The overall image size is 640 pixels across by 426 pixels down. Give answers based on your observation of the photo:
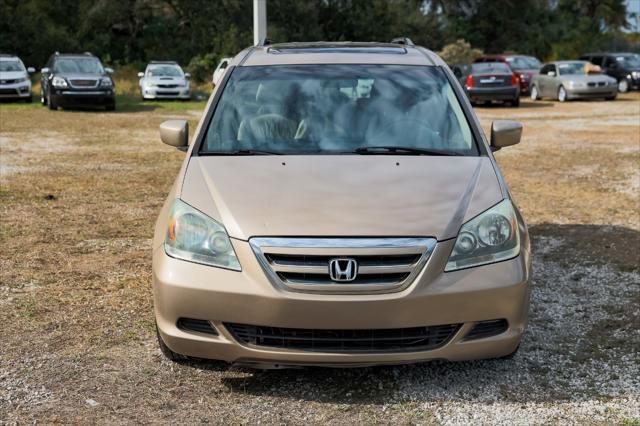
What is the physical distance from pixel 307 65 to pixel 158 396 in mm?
2347

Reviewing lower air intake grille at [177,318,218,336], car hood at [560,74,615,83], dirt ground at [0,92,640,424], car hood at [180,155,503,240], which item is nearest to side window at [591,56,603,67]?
car hood at [560,74,615,83]

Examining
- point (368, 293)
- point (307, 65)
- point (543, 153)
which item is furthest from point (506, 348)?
point (543, 153)

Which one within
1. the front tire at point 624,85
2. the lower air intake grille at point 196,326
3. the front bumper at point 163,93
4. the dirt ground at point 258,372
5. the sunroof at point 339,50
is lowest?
the front bumper at point 163,93

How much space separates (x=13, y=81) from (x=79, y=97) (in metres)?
4.41

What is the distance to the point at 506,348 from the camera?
4086 mm

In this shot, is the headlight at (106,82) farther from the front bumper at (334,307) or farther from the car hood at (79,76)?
the front bumper at (334,307)

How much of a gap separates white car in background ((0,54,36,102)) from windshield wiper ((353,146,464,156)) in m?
25.4

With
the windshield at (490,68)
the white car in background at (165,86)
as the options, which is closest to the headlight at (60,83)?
the white car in background at (165,86)

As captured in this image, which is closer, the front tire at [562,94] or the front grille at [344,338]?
the front grille at [344,338]

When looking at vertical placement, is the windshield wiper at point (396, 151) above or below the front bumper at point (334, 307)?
above

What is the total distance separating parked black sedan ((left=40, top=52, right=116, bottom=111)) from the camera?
24922mm

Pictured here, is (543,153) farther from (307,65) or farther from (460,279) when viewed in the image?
(460,279)

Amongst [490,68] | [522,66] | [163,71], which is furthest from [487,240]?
[522,66]

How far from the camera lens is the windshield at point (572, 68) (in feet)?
95.6
